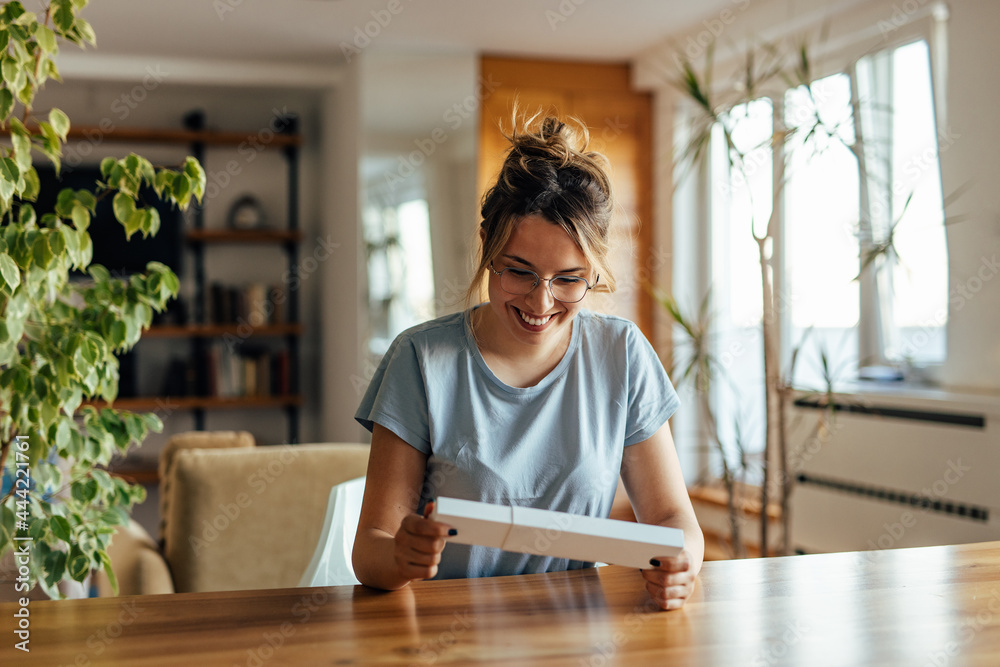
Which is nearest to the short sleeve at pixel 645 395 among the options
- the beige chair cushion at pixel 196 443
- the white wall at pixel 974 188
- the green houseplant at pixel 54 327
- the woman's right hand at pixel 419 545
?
the woman's right hand at pixel 419 545

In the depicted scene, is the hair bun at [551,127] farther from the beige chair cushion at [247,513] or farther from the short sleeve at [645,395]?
the beige chair cushion at [247,513]

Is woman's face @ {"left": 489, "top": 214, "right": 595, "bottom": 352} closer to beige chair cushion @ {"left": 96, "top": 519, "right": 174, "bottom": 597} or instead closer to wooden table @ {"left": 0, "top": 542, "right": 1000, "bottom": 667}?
wooden table @ {"left": 0, "top": 542, "right": 1000, "bottom": 667}

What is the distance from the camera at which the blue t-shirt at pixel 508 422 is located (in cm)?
133

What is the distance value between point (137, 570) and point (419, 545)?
1.41 metres

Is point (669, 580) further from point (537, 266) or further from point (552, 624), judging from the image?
point (537, 266)

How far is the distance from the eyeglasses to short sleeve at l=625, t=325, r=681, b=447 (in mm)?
155

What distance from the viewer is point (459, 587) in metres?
1.18

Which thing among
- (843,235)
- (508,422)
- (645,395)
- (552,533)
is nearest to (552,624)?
(552,533)

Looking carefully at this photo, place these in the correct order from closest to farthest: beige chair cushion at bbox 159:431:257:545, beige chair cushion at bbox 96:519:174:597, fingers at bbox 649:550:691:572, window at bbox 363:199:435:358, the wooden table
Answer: the wooden table
fingers at bbox 649:550:691:572
beige chair cushion at bbox 96:519:174:597
beige chair cushion at bbox 159:431:257:545
window at bbox 363:199:435:358

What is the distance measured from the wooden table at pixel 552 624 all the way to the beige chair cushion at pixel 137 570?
1.20 meters

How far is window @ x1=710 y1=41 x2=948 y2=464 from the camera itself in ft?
11.6

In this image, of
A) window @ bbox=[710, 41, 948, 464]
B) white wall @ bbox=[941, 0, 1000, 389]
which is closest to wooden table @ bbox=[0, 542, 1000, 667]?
window @ bbox=[710, 41, 948, 464]

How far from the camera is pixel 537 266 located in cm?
134

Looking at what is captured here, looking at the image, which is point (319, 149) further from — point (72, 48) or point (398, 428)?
point (398, 428)
